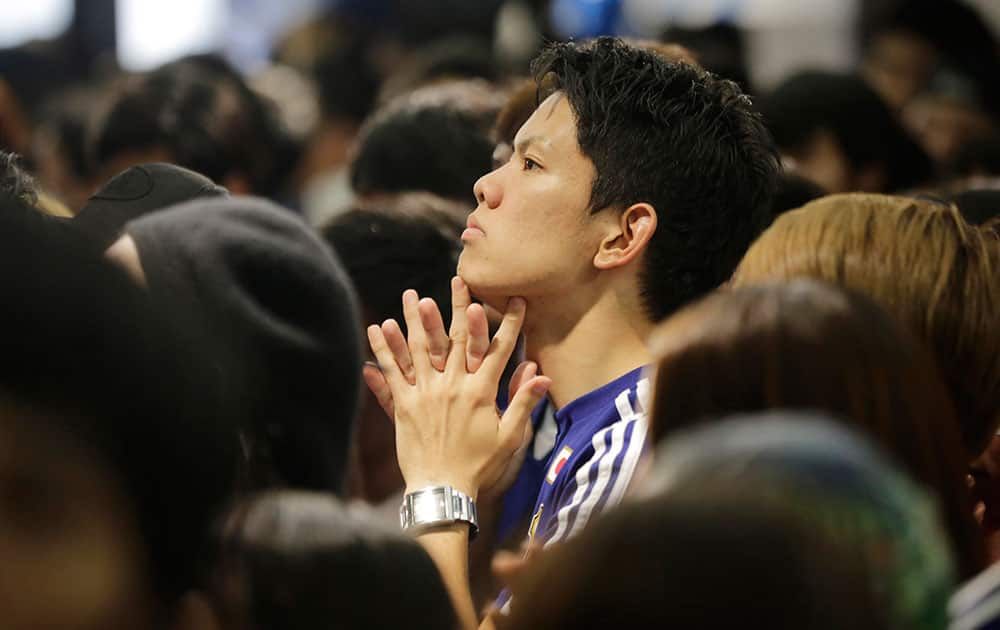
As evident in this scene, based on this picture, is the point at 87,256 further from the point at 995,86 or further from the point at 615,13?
the point at 615,13

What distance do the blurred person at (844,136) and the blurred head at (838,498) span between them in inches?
127

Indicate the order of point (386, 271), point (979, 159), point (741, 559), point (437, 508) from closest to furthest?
point (741, 559) < point (437, 508) < point (386, 271) < point (979, 159)

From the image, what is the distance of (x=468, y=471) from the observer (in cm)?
217

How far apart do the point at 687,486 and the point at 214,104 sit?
3.60 metres

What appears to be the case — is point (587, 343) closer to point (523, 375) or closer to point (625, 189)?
point (523, 375)

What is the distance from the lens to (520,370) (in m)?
2.35

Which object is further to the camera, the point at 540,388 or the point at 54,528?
the point at 540,388

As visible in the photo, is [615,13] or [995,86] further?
[615,13]

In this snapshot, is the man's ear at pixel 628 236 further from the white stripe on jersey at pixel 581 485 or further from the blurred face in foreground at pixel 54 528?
the blurred face in foreground at pixel 54 528

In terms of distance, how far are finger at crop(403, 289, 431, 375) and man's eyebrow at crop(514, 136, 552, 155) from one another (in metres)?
0.32

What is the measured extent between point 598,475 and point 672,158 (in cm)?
56

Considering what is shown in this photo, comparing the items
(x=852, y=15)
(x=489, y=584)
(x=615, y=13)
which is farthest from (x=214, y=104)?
(x=852, y=15)

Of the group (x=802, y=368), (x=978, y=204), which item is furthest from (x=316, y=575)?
(x=978, y=204)

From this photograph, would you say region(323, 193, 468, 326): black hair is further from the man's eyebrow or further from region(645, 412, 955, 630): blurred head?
region(645, 412, 955, 630): blurred head
